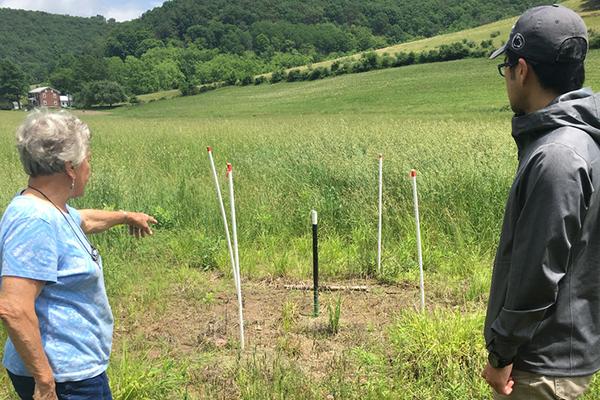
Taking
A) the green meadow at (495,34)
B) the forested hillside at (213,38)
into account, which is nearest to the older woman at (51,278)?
the green meadow at (495,34)

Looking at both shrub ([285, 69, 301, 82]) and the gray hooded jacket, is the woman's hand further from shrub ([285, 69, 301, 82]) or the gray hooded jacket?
shrub ([285, 69, 301, 82])

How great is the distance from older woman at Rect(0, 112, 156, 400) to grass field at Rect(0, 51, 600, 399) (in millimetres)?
1093

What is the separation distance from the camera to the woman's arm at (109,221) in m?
2.54

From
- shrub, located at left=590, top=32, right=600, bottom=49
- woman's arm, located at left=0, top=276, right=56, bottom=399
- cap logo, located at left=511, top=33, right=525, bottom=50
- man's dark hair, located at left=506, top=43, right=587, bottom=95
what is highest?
shrub, located at left=590, top=32, right=600, bottom=49

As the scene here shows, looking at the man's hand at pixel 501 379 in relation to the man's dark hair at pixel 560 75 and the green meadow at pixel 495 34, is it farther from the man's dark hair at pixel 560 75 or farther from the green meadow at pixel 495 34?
the green meadow at pixel 495 34

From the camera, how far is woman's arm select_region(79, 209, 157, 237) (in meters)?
2.54

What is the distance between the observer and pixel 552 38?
165cm

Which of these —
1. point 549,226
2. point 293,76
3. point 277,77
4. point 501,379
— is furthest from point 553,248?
point 277,77

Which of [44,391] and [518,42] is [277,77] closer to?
[518,42]

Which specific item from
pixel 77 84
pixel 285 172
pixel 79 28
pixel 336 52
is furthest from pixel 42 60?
pixel 285 172

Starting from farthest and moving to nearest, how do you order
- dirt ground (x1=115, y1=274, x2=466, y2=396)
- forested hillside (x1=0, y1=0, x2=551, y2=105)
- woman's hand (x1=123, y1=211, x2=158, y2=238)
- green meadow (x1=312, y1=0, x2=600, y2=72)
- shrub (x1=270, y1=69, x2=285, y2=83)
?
forested hillside (x1=0, y1=0, x2=551, y2=105) → shrub (x1=270, y1=69, x2=285, y2=83) → green meadow (x1=312, y1=0, x2=600, y2=72) → dirt ground (x1=115, y1=274, x2=466, y2=396) → woman's hand (x1=123, y1=211, x2=158, y2=238)

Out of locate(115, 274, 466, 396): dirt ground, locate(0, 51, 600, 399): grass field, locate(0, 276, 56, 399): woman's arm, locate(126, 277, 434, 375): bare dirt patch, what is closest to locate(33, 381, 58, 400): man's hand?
locate(0, 276, 56, 399): woman's arm

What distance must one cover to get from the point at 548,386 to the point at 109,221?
2.19 metres

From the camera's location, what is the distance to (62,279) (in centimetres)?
191
